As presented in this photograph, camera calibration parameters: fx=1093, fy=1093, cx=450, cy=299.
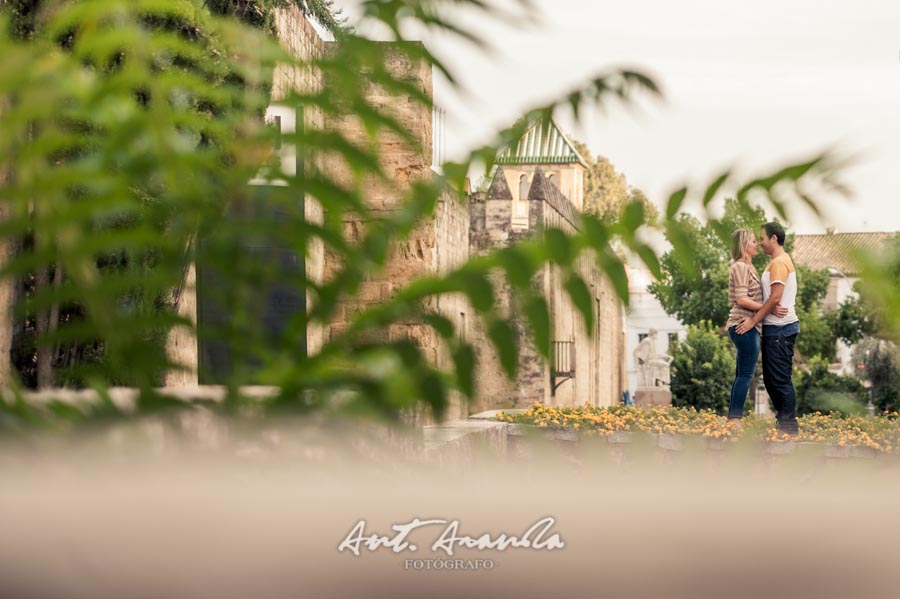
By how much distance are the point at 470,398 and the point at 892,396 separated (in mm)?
15705

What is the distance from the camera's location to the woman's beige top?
5.07 meters

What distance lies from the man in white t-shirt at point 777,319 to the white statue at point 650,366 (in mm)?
15718

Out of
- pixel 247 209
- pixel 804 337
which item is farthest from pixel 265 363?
pixel 804 337

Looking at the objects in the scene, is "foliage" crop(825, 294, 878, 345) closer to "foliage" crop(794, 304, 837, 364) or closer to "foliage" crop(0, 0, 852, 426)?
"foliage" crop(794, 304, 837, 364)

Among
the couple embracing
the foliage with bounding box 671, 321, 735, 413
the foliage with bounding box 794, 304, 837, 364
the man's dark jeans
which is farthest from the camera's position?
the foliage with bounding box 794, 304, 837, 364

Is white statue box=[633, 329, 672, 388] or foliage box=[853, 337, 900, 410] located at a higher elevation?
foliage box=[853, 337, 900, 410]

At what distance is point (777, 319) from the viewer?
5.39m

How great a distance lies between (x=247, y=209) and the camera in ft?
1.78

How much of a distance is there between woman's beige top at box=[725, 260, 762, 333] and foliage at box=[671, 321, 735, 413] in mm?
13037

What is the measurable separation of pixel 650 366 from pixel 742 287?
17.8 m

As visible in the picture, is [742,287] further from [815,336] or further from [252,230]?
[815,336]

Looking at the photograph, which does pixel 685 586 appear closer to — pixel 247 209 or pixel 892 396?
pixel 247 209

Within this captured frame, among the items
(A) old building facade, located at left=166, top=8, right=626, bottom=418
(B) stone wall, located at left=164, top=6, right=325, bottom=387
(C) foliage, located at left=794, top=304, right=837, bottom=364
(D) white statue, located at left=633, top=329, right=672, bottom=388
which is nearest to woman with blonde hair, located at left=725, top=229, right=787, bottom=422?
(A) old building facade, located at left=166, top=8, right=626, bottom=418

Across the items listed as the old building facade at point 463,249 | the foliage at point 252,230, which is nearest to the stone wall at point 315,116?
the old building facade at point 463,249
